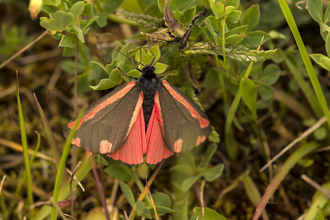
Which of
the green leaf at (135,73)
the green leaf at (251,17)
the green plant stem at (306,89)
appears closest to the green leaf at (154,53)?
the green leaf at (135,73)

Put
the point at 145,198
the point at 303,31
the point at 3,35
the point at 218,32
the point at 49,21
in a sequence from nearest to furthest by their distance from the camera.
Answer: the point at 49,21, the point at 218,32, the point at 145,198, the point at 303,31, the point at 3,35

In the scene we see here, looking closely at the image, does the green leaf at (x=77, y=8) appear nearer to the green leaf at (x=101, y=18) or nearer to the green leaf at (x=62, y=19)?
the green leaf at (x=62, y=19)

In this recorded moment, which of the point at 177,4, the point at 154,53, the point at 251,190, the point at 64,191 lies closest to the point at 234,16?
the point at 177,4

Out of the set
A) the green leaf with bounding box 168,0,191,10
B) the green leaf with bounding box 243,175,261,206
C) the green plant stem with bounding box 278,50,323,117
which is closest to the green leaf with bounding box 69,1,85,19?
the green leaf with bounding box 168,0,191,10

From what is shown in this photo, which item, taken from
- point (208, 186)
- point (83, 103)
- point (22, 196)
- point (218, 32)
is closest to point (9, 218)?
point (22, 196)

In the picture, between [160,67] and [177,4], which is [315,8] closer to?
[177,4]

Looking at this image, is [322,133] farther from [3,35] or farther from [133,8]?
[3,35]
